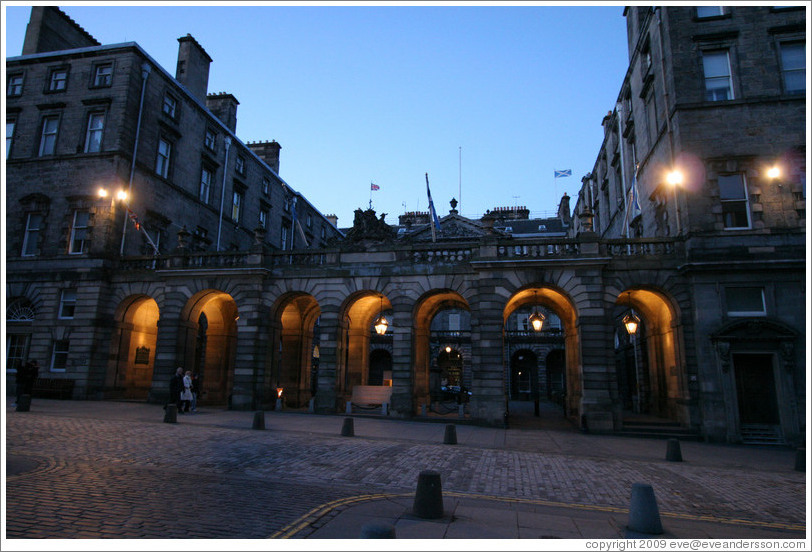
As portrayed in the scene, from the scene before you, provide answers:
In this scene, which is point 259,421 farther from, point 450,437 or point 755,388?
point 755,388

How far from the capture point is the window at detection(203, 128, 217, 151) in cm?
3566

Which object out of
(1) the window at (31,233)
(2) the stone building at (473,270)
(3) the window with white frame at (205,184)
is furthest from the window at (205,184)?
(1) the window at (31,233)

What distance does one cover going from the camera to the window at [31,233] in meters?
Result: 28.3

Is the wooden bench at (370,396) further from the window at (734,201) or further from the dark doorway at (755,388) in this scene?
the window at (734,201)

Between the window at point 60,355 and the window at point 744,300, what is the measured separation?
3270cm

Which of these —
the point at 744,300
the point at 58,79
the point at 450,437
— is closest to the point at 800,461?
the point at 744,300

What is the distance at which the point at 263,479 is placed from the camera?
10.1 metres

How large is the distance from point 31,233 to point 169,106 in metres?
11.4

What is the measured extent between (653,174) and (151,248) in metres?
Answer: 29.3

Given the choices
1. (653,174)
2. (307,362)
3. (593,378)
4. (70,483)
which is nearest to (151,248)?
(307,362)

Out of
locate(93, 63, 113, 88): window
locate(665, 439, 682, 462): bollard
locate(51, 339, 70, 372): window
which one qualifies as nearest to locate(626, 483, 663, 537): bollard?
locate(665, 439, 682, 462): bollard

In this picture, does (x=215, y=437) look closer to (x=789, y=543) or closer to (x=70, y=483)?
(x=70, y=483)

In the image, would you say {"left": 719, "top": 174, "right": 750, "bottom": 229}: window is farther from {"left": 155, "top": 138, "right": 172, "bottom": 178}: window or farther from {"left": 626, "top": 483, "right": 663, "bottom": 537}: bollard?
{"left": 155, "top": 138, "right": 172, "bottom": 178}: window

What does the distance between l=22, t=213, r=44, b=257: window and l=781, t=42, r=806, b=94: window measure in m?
→ 38.9
